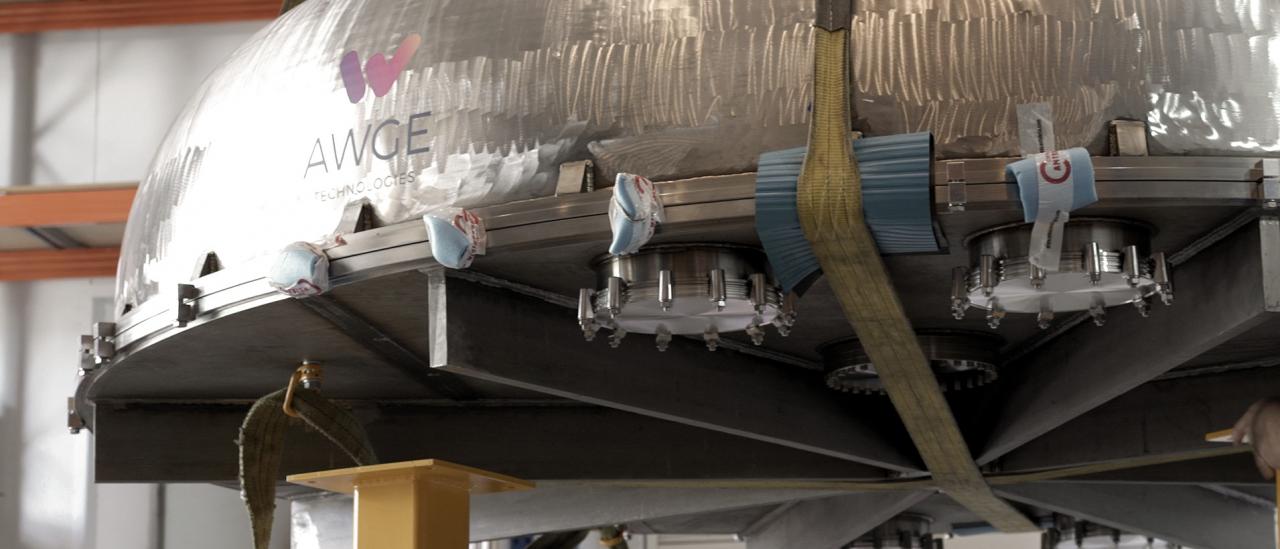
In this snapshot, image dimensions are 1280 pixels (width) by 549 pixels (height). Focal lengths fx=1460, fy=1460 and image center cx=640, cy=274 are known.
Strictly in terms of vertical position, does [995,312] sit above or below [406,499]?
above

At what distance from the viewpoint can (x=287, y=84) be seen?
19.6 ft

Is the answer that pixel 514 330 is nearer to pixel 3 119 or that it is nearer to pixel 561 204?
pixel 561 204

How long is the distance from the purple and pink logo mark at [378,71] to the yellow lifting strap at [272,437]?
52.7 inches

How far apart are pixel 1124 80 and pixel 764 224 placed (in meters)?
1.30

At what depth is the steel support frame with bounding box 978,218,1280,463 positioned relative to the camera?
193 inches

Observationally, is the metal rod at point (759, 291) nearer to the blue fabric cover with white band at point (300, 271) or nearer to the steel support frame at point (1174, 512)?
the blue fabric cover with white band at point (300, 271)

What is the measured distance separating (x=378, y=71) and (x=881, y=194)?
2.12 m

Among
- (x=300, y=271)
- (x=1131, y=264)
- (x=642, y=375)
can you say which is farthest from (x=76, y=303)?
(x=1131, y=264)

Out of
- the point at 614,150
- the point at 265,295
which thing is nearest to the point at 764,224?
the point at 614,150

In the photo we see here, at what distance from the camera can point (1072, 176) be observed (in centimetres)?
457

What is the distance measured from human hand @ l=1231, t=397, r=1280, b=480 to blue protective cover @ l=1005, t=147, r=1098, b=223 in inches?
34.0

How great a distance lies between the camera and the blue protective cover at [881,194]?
4664mm

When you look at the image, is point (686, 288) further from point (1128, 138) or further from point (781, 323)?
point (1128, 138)

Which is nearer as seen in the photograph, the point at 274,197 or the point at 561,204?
the point at 561,204
